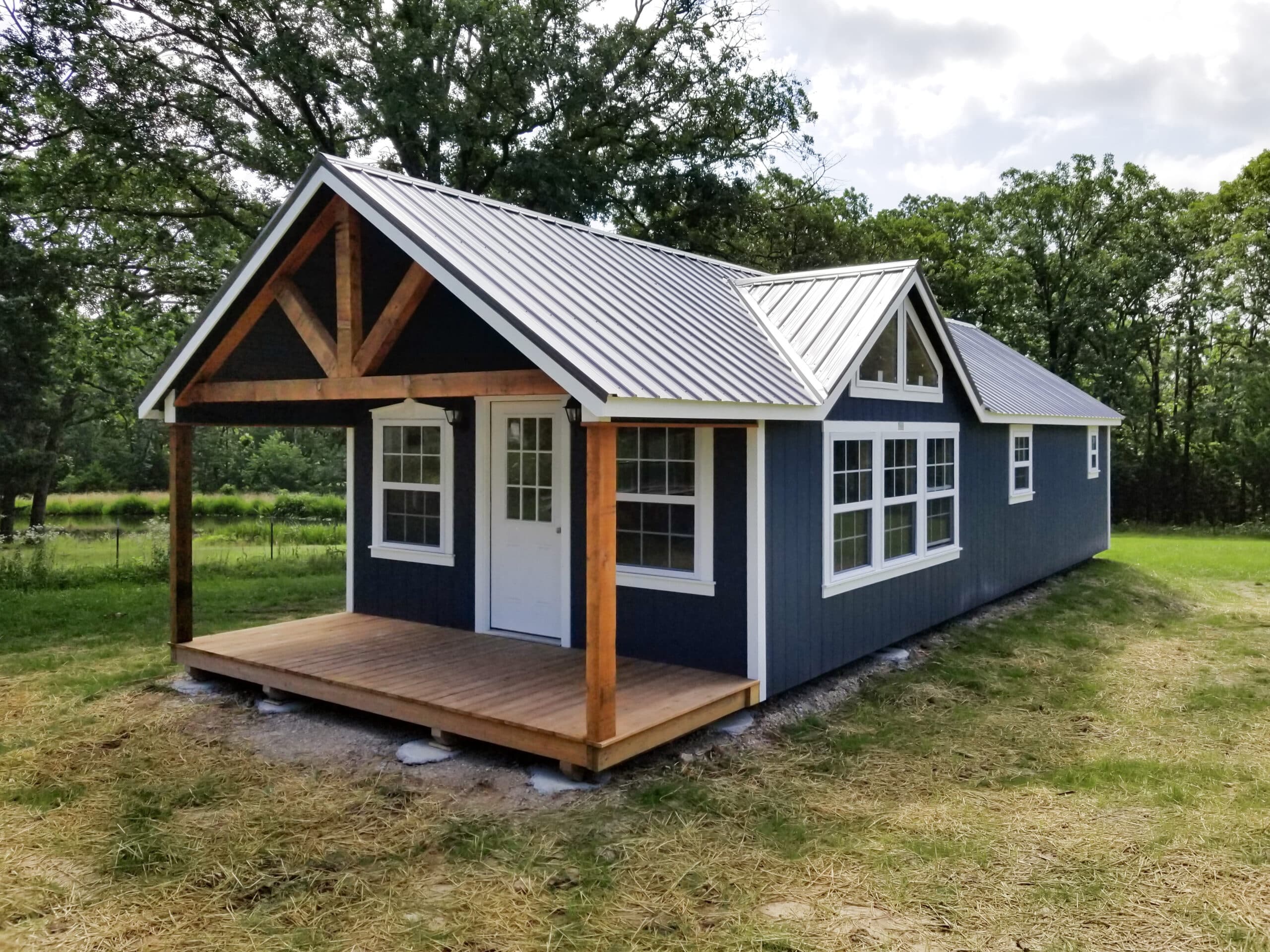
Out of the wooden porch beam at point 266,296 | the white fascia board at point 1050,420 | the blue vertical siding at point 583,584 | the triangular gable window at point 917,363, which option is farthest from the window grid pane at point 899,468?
the wooden porch beam at point 266,296

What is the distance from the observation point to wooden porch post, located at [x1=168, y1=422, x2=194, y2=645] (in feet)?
23.7

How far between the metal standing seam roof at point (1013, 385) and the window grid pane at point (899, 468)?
125cm

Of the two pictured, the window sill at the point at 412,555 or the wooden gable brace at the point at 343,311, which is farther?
the window sill at the point at 412,555

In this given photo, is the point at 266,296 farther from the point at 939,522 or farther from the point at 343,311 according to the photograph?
the point at 939,522

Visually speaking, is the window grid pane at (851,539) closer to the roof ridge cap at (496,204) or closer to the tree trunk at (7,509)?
the roof ridge cap at (496,204)

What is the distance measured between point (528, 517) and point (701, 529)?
1630 mm

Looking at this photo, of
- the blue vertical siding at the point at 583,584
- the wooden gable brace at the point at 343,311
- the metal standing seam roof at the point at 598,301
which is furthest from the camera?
the blue vertical siding at the point at 583,584

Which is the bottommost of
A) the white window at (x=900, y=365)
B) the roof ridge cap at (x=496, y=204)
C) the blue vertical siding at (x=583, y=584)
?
the blue vertical siding at (x=583, y=584)

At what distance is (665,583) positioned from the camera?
6602 millimetres

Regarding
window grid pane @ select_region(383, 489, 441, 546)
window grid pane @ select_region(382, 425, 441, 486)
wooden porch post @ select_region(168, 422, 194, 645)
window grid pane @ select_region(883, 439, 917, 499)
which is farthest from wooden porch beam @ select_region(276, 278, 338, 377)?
window grid pane @ select_region(883, 439, 917, 499)

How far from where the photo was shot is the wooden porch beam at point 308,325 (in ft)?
19.8

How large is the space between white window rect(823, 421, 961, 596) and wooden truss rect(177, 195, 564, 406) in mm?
2917

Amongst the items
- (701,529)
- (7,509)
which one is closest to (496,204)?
(701,529)

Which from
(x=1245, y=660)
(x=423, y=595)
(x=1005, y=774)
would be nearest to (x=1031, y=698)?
(x=1005, y=774)
